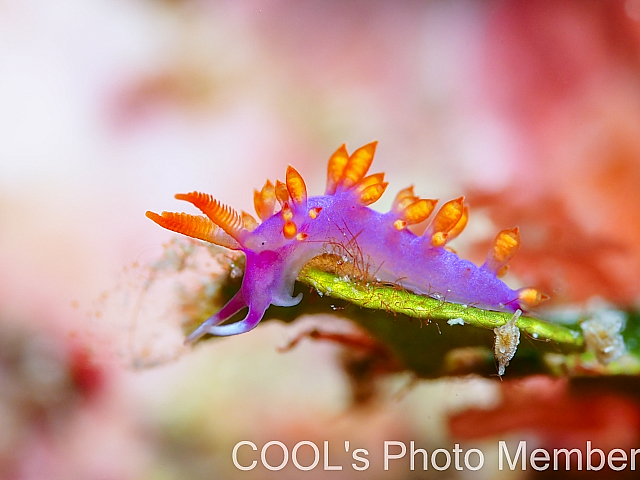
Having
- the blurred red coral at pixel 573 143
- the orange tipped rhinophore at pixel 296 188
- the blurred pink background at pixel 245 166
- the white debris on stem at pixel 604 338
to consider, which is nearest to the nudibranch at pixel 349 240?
the orange tipped rhinophore at pixel 296 188

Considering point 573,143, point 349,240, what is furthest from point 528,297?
point 573,143

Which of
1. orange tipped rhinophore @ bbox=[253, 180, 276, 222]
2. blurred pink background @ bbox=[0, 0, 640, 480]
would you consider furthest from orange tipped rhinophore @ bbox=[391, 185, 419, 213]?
blurred pink background @ bbox=[0, 0, 640, 480]

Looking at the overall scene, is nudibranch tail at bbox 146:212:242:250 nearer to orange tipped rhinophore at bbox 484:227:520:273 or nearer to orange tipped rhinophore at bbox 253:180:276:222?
orange tipped rhinophore at bbox 253:180:276:222

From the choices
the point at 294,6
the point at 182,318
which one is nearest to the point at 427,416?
the point at 182,318

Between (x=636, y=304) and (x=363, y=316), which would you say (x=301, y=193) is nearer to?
(x=363, y=316)

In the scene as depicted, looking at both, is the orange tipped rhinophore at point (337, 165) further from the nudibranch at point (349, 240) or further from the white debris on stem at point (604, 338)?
the white debris on stem at point (604, 338)

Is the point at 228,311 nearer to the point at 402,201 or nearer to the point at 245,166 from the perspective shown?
the point at 402,201
